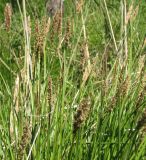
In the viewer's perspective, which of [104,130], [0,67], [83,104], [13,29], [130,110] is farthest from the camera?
[13,29]

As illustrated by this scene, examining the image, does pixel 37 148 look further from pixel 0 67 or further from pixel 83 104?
pixel 0 67

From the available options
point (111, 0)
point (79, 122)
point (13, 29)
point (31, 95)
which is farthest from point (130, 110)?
point (111, 0)

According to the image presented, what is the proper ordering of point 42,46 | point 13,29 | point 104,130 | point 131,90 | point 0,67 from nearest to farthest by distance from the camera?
point 42,46
point 104,130
point 131,90
point 0,67
point 13,29

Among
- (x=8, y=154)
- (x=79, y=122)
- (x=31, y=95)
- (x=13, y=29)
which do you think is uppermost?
(x=79, y=122)

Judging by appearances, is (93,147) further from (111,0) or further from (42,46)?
(111,0)

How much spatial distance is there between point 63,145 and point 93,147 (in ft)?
0.37

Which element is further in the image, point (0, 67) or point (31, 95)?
point (0, 67)

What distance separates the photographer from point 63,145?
1.70 m

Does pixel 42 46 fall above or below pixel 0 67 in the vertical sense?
above

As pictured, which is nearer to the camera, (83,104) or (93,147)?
(83,104)

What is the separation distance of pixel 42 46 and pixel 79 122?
0.44 metres

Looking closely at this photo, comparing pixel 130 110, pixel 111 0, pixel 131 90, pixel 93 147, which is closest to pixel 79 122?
pixel 93 147

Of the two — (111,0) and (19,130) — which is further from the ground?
(19,130)

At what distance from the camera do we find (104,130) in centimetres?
171
